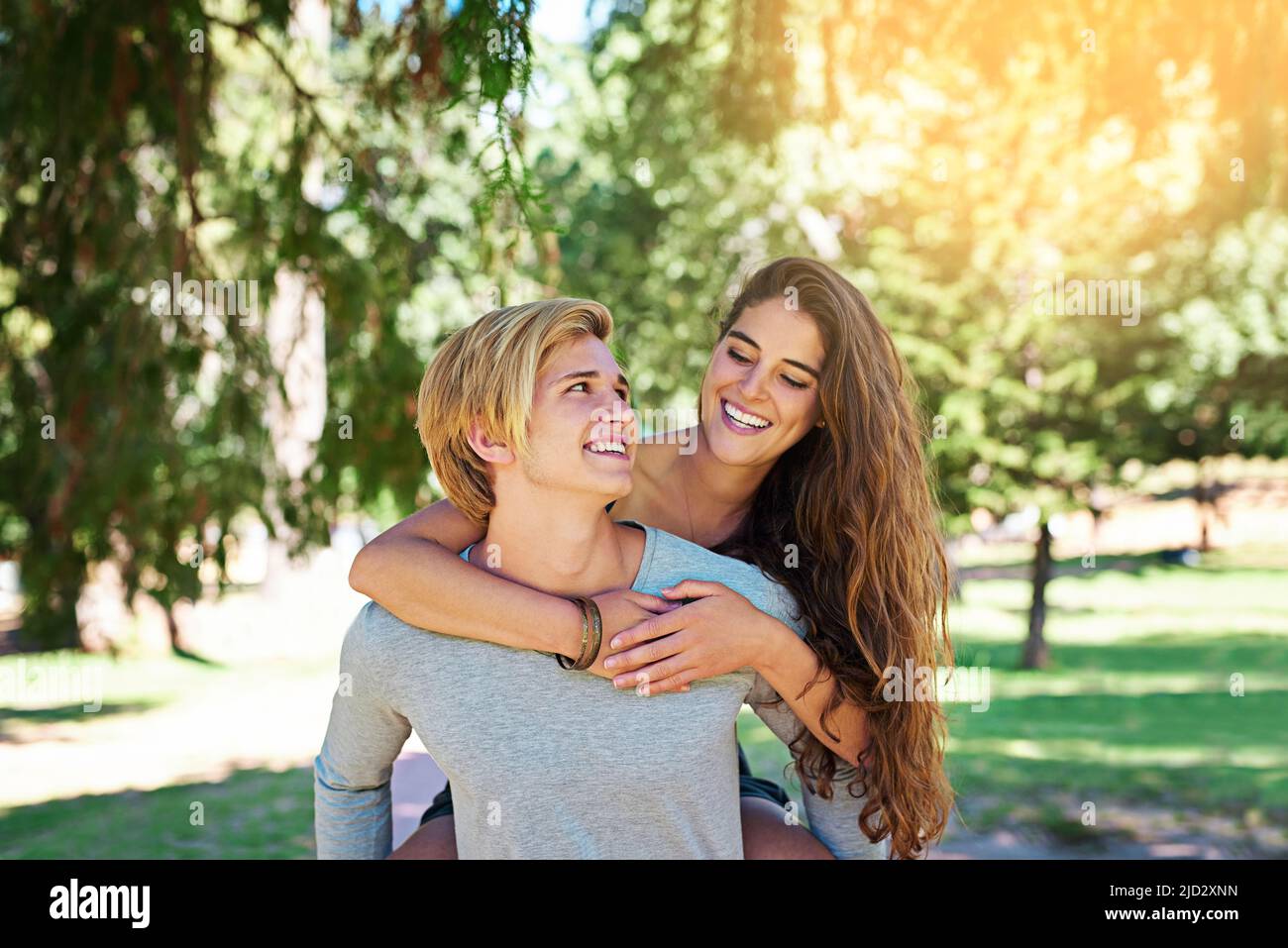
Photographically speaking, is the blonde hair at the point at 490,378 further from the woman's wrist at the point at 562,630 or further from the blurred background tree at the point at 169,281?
the blurred background tree at the point at 169,281

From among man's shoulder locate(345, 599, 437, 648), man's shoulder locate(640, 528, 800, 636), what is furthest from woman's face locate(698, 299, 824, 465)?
man's shoulder locate(345, 599, 437, 648)

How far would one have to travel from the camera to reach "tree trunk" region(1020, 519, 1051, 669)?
13.6 metres

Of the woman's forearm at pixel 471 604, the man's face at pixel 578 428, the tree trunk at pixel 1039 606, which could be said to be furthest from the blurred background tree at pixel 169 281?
the tree trunk at pixel 1039 606

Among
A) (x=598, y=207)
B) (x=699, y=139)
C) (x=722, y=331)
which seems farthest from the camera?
(x=598, y=207)

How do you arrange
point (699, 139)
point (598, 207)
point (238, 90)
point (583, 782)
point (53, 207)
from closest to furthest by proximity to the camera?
point (583, 782)
point (53, 207)
point (238, 90)
point (699, 139)
point (598, 207)

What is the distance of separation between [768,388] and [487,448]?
824mm

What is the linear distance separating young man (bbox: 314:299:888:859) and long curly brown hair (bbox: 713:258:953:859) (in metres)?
0.21

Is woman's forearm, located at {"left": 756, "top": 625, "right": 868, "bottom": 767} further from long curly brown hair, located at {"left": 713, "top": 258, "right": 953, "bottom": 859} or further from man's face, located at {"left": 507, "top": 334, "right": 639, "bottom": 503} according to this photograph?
man's face, located at {"left": 507, "top": 334, "right": 639, "bottom": 503}

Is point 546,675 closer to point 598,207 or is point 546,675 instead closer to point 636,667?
point 636,667

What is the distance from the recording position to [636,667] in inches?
85.5

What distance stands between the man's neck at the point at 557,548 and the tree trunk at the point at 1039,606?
11.1 metres

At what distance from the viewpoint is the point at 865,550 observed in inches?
101
